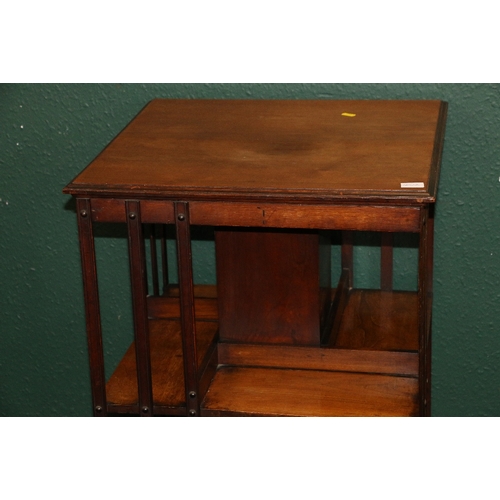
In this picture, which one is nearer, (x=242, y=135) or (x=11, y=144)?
(x=242, y=135)

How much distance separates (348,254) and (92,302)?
1.10m

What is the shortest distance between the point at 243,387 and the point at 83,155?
1.02 meters

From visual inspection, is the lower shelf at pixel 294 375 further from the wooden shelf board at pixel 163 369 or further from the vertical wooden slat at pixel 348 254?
the vertical wooden slat at pixel 348 254

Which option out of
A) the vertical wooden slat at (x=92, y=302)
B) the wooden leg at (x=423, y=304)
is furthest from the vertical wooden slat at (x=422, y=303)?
the vertical wooden slat at (x=92, y=302)

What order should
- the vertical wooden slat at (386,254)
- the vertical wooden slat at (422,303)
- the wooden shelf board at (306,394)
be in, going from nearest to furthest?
the vertical wooden slat at (422,303), the wooden shelf board at (306,394), the vertical wooden slat at (386,254)

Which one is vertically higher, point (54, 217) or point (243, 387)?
point (54, 217)

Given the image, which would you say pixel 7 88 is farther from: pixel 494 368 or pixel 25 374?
pixel 494 368

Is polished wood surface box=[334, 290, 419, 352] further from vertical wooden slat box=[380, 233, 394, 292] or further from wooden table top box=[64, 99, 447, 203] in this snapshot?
wooden table top box=[64, 99, 447, 203]

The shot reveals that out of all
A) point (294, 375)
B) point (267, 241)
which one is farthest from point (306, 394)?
point (267, 241)

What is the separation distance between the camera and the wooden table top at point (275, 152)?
2111mm

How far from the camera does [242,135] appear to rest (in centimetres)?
250

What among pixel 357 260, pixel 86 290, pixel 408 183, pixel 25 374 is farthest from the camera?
pixel 25 374

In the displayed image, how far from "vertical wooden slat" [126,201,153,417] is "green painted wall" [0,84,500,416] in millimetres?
932
